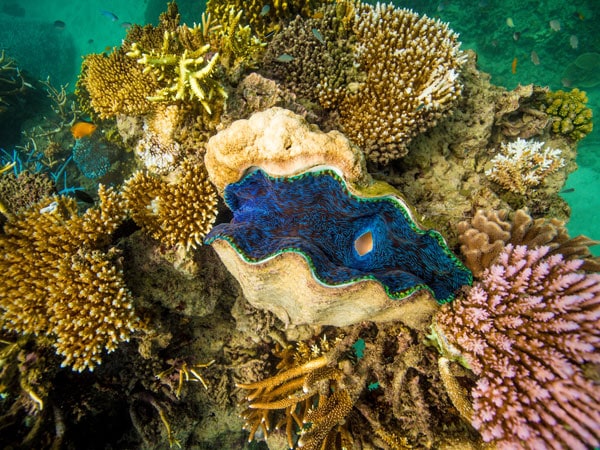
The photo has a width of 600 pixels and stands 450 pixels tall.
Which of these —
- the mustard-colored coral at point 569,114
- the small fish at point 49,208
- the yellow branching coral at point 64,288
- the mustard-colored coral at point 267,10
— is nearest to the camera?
the yellow branching coral at point 64,288

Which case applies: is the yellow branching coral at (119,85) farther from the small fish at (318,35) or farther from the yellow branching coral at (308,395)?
the yellow branching coral at (308,395)

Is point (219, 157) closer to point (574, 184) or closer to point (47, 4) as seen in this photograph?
point (574, 184)

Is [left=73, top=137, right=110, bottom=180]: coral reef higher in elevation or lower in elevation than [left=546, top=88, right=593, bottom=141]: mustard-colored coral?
higher

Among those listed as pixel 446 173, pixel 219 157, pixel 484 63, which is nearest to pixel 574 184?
pixel 484 63

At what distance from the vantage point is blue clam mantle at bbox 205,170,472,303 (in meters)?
2.37

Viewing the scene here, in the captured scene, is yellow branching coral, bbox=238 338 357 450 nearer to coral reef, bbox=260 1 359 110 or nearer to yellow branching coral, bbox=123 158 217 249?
yellow branching coral, bbox=123 158 217 249

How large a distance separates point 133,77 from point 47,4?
1880 inches

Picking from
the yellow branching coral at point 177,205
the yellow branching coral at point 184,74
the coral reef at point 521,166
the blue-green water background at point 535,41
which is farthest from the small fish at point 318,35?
the blue-green water background at point 535,41

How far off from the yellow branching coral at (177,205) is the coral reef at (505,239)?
238 cm

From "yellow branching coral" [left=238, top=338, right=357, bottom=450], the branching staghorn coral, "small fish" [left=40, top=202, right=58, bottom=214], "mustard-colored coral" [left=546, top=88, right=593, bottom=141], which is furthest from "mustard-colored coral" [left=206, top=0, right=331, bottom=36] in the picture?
"yellow branching coral" [left=238, top=338, right=357, bottom=450]

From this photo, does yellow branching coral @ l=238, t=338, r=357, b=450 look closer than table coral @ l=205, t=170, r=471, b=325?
No

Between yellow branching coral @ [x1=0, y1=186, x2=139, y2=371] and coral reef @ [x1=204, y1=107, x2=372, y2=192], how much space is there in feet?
A: 4.88

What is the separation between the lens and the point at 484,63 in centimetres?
1310

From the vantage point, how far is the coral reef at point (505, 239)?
2.56 m
